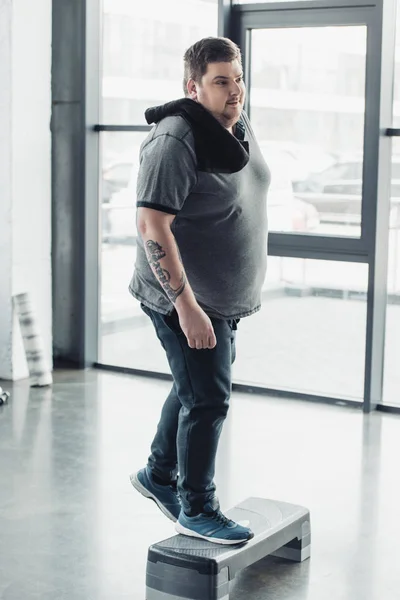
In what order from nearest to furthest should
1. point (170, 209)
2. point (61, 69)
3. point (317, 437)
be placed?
1. point (170, 209)
2. point (317, 437)
3. point (61, 69)

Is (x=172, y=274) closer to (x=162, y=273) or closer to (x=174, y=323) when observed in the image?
(x=162, y=273)

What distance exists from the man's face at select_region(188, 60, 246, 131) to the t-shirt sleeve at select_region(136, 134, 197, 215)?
17 centimetres

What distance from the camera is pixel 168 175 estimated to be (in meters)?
2.76

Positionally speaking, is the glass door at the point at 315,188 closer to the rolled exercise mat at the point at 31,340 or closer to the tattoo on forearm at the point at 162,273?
the rolled exercise mat at the point at 31,340

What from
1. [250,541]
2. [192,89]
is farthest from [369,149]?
[250,541]

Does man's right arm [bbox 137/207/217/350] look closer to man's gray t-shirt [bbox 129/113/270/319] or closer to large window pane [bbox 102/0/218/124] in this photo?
man's gray t-shirt [bbox 129/113/270/319]

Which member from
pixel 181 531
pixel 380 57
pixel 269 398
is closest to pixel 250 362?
pixel 269 398

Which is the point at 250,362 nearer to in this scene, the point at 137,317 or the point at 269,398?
the point at 269,398

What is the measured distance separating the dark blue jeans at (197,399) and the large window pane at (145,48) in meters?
2.92

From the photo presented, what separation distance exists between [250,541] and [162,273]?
856mm

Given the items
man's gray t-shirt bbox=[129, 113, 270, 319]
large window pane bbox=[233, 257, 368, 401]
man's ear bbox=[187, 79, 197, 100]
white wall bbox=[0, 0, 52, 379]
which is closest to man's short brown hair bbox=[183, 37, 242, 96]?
man's ear bbox=[187, 79, 197, 100]

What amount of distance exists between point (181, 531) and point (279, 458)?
138 cm

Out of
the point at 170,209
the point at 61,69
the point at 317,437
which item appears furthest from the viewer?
the point at 61,69

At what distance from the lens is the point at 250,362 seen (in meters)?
5.56
